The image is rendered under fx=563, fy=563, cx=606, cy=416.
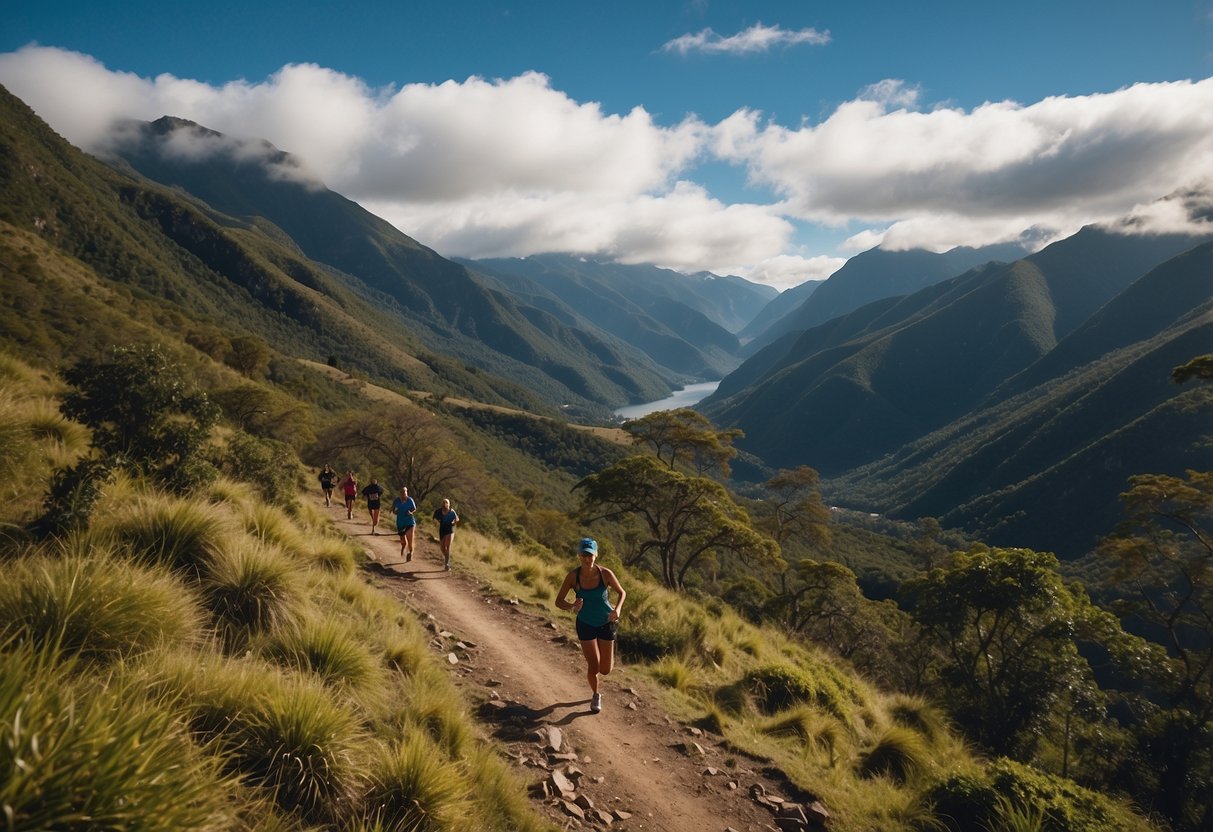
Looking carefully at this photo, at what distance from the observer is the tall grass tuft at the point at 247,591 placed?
5355mm

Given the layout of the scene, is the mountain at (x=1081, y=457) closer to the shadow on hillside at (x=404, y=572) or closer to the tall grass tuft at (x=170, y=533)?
the shadow on hillside at (x=404, y=572)

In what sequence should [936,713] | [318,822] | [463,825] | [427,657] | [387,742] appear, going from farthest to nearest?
[936,713] → [427,657] → [387,742] → [463,825] → [318,822]

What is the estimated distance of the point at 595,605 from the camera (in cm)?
700

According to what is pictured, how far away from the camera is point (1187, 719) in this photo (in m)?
18.9

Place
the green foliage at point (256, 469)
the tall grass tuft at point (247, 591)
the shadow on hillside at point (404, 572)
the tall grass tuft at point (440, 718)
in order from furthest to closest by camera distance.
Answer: the green foliage at point (256, 469) < the shadow on hillside at point (404, 572) < the tall grass tuft at point (247, 591) < the tall grass tuft at point (440, 718)

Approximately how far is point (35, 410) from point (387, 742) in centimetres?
804

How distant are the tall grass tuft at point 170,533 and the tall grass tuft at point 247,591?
0.19 meters

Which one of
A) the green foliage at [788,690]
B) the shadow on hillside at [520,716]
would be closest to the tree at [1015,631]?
the green foliage at [788,690]

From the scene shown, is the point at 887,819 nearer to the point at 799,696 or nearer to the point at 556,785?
the point at 799,696

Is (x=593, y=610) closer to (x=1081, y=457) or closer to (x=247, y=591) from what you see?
(x=247, y=591)

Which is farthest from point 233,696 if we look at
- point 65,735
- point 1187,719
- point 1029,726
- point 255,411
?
point 255,411

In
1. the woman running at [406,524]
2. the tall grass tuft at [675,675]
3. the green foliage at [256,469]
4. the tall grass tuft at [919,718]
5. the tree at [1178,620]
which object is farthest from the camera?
the tree at [1178,620]

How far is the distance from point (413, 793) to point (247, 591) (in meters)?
3.02

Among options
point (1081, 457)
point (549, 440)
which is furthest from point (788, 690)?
point (1081, 457)
